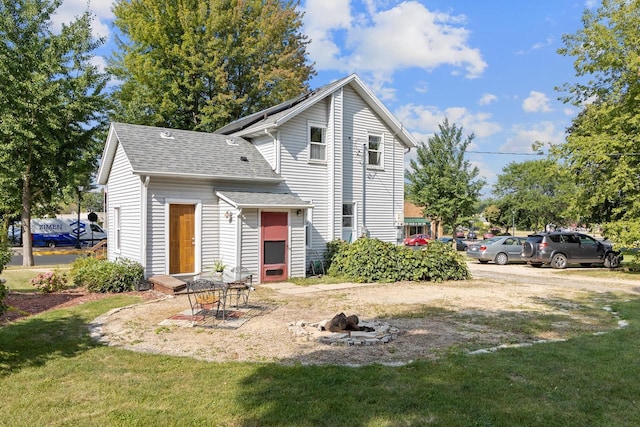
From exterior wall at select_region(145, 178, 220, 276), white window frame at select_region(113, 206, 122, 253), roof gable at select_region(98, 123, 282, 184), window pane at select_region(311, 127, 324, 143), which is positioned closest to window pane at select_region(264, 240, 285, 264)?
exterior wall at select_region(145, 178, 220, 276)

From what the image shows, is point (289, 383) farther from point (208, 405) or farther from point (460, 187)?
point (460, 187)

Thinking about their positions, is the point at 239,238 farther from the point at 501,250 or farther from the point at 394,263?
the point at 501,250

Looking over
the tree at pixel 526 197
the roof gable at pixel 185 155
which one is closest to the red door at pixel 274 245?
the roof gable at pixel 185 155

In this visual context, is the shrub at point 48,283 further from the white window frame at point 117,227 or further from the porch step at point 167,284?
the white window frame at point 117,227

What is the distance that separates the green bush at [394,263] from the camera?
14.6 m

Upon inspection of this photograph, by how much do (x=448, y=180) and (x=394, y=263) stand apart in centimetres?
1778

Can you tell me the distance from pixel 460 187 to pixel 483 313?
2318 centimetres

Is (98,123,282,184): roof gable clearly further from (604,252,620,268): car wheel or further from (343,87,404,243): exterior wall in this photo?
(604,252,620,268): car wheel

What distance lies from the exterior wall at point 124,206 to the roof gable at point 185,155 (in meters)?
0.68

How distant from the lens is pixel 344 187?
1723 cm

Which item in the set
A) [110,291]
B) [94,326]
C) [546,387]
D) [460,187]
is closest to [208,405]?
[546,387]

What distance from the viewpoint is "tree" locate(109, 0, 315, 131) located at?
26.5 metres

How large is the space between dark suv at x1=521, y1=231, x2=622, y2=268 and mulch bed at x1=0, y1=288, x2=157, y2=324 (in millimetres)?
17789

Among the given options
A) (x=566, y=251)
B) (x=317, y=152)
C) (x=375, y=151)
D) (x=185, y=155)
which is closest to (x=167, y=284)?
(x=185, y=155)
